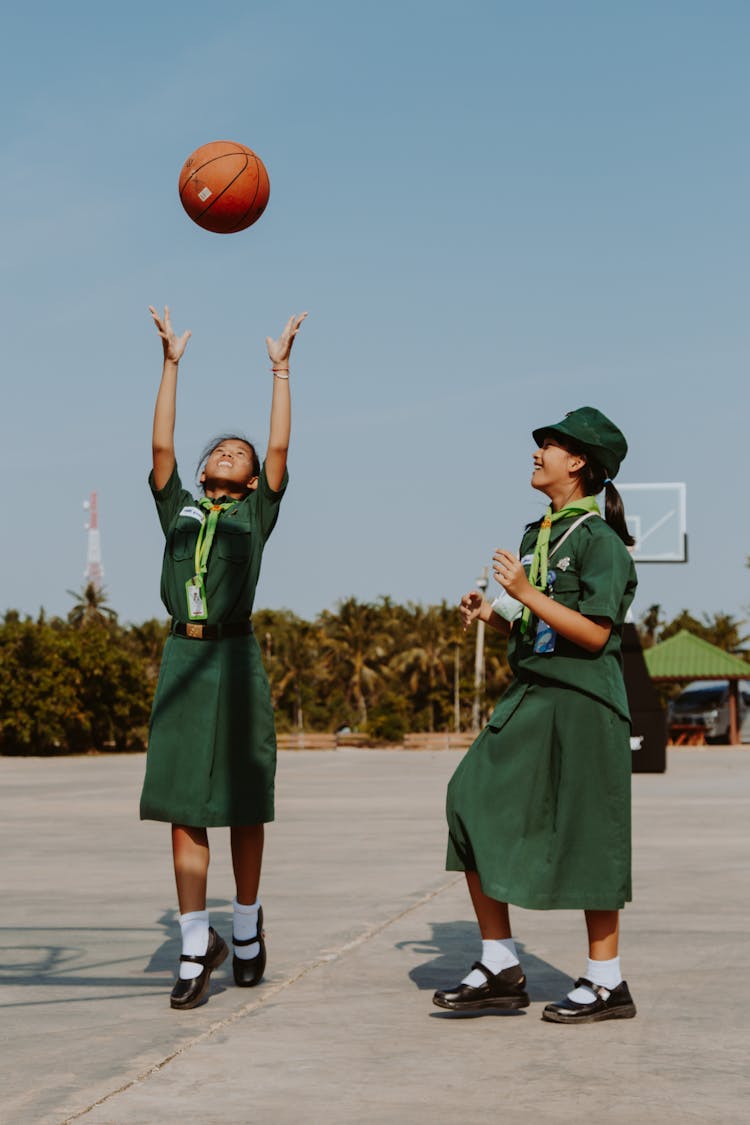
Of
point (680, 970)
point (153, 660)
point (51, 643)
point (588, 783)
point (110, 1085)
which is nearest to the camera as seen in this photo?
point (110, 1085)

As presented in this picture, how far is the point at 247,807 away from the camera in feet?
17.2

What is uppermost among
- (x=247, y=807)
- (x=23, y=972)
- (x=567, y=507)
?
(x=567, y=507)

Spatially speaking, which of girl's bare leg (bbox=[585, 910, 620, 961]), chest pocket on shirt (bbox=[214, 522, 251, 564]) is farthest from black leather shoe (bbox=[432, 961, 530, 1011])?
chest pocket on shirt (bbox=[214, 522, 251, 564])

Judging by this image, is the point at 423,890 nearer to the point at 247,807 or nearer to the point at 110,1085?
the point at 247,807

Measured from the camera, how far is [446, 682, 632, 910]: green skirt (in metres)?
Answer: 4.63

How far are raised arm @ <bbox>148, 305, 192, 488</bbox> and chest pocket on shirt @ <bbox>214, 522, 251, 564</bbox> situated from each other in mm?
310

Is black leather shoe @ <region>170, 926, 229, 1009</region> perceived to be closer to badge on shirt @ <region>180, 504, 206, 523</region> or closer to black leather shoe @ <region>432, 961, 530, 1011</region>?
black leather shoe @ <region>432, 961, 530, 1011</region>

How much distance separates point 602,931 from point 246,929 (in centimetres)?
131

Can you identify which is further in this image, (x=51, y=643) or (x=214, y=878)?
(x=51, y=643)

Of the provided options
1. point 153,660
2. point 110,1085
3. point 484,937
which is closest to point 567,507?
point 484,937

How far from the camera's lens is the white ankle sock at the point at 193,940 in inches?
195

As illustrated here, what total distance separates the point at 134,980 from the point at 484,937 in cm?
139

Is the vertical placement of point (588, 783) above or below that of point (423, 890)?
above

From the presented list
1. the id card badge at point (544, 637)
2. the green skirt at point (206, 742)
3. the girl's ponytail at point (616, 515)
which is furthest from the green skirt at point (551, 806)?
the green skirt at point (206, 742)
